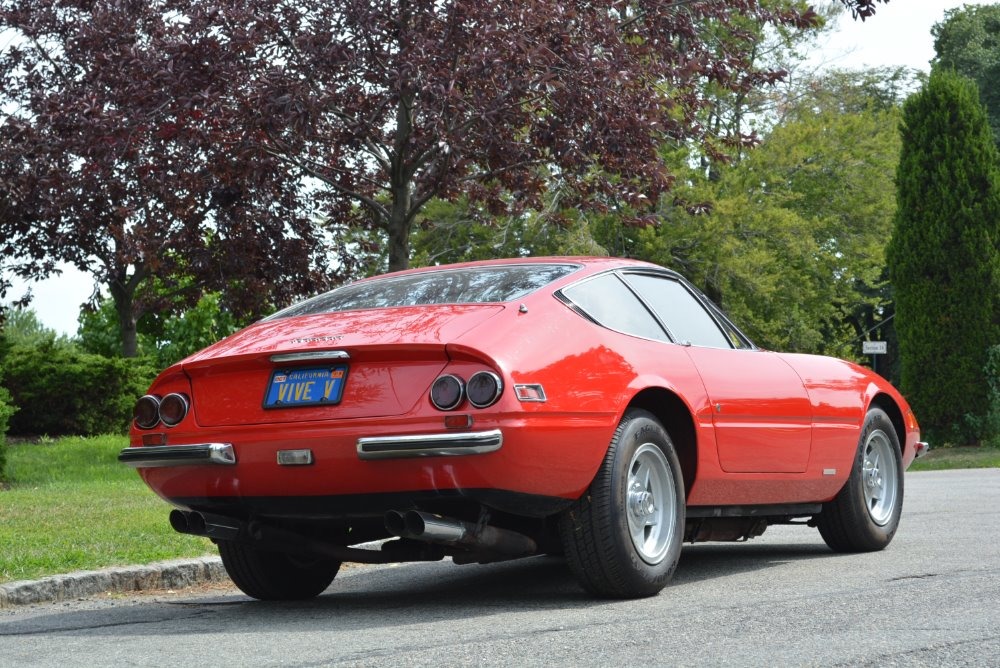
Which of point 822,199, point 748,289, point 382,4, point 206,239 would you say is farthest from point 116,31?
point 822,199

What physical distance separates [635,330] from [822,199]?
3260 centimetres

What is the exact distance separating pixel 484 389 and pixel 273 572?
5.90 ft

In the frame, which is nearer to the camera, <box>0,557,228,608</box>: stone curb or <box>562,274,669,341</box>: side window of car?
<box>562,274,669,341</box>: side window of car

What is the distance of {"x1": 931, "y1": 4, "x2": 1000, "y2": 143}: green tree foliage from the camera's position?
45.8 meters

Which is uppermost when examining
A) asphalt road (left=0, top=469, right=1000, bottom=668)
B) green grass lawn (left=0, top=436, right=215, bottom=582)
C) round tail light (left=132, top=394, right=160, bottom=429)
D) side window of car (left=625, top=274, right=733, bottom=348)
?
side window of car (left=625, top=274, right=733, bottom=348)

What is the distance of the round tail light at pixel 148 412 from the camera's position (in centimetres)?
564

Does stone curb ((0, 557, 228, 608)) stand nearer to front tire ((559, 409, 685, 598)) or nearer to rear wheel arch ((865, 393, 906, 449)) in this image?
front tire ((559, 409, 685, 598))

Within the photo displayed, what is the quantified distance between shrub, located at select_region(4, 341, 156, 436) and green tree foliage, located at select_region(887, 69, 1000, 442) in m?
13.0

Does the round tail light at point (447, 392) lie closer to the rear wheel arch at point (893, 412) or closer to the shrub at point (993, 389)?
the rear wheel arch at point (893, 412)

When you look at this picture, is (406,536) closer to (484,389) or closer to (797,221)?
(484,389)

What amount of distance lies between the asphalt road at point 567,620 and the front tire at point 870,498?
0.44 feet

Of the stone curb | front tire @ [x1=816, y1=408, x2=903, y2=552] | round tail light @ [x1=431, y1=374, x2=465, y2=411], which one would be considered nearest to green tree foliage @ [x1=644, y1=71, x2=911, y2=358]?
front tire @ [x1=816, y1=408, x2=903, y2=552]

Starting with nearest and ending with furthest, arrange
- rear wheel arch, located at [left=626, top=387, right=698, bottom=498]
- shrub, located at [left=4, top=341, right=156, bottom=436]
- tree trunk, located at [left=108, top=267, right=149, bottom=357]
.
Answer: rear wheel arch, located at [left=626, top=387, right=698, bottom=498] → shrub, located at [left=4, top=341, right=156, bottom=436] → tree trunk, located at [left=108, top=267, right=149, bottom=357]

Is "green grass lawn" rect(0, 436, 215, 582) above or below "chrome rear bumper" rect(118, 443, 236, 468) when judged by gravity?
below
